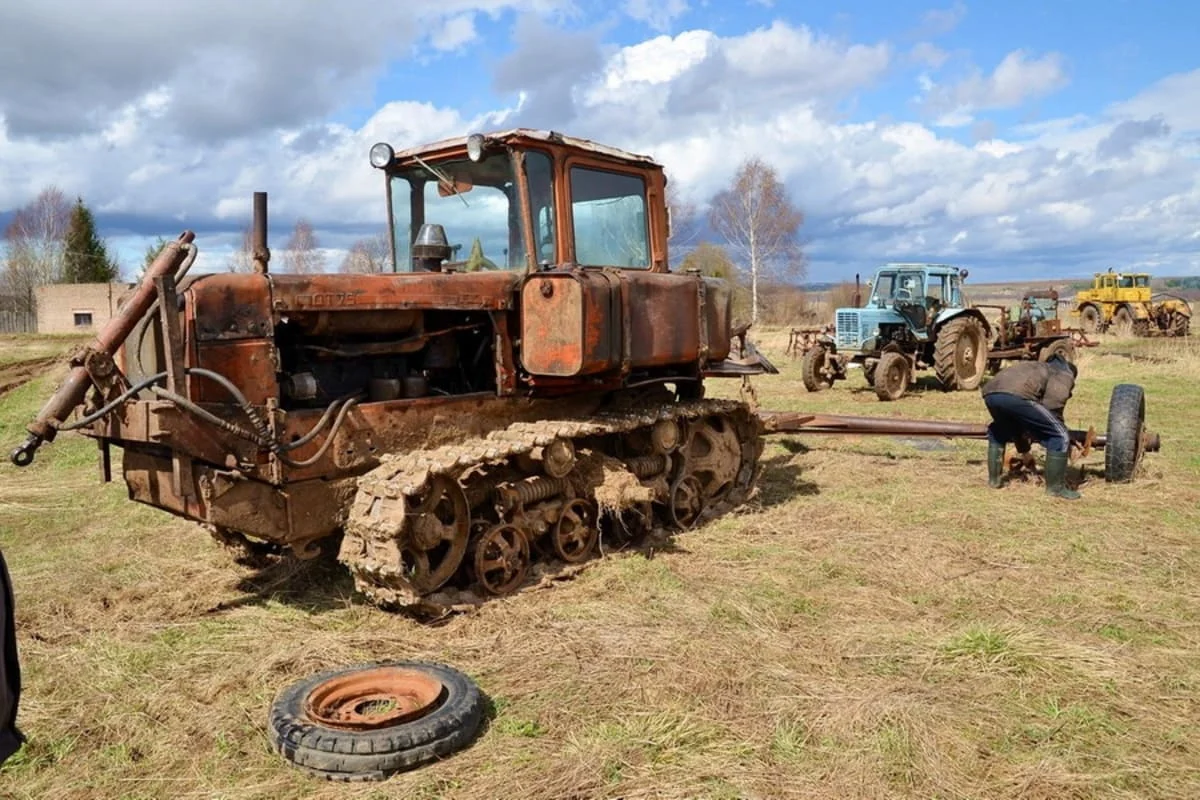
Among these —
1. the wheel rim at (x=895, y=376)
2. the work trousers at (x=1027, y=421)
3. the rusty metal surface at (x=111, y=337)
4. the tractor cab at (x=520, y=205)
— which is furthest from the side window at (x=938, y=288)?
the rusty metal surface at (x=111, y=337)

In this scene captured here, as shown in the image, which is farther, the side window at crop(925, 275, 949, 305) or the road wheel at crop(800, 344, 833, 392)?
the side window at crop(925, 275, 949, 305)

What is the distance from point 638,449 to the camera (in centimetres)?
733

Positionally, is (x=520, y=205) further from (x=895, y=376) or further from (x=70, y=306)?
(x=70, y=306)

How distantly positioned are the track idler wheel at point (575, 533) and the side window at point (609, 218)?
66.5 inches

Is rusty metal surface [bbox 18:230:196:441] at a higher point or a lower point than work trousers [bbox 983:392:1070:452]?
higher

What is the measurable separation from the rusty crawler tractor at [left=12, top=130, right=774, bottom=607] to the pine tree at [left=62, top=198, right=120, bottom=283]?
51774mm

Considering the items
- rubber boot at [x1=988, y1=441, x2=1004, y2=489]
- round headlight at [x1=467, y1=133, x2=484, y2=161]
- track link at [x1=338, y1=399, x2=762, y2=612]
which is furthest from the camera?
rubber boot at [x1=988, y1=441, x2=1004, y2=489]

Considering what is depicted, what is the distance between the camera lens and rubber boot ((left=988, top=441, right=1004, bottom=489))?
9148mm

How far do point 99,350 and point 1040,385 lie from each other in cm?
753

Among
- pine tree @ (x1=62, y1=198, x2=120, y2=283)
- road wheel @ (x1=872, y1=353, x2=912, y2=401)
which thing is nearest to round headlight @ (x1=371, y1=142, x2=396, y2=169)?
road wheel @ (x1=872, y1=353, x2=912, y2=401)

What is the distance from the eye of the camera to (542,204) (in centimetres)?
661

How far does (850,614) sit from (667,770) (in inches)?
88.8

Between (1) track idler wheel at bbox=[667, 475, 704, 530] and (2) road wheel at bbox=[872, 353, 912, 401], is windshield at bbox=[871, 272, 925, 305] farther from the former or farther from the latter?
(1) track idler wheel at bbox=[667, 475, 704, 530]

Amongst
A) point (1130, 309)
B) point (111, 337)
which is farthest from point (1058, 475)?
point (1130, 309)
